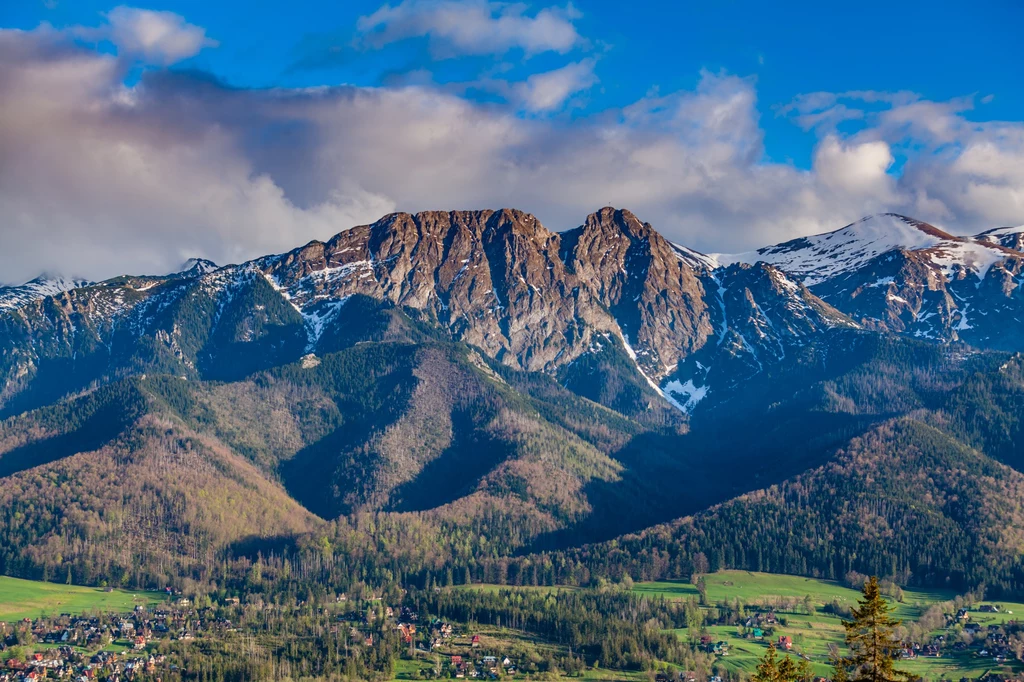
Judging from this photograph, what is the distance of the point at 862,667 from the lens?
300ft

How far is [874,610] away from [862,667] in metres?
5.67

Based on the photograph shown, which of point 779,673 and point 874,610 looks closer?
point 874,610

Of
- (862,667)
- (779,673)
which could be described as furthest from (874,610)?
(779,673)

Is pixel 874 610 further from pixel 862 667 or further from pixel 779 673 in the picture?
pixel 779 673

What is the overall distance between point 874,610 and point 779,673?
39.8ft

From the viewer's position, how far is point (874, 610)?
88625mm

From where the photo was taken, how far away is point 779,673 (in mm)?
97000
